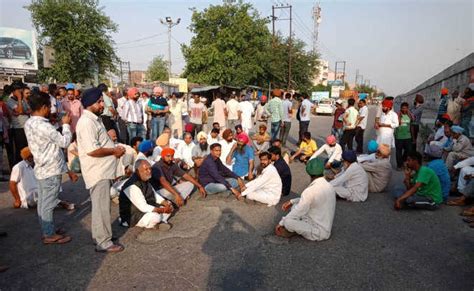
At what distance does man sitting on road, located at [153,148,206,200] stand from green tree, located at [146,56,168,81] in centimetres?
5919

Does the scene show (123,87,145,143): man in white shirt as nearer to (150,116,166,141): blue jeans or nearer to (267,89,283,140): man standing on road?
(150,116,166,141): blue jeans

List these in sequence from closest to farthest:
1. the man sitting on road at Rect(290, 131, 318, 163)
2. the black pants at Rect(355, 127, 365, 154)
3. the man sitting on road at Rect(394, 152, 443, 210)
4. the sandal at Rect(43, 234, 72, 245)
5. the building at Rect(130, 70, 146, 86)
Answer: the sandal at Rect(43, 234, 72, 245), the man sitting on road at Rect(394, 152, 443, 210), the man sitting on road at Rect(290, 131, 318, 163), the black pants at Rect(355, 127, 365, 154), the building at Rect(130, 70, 146, 86)

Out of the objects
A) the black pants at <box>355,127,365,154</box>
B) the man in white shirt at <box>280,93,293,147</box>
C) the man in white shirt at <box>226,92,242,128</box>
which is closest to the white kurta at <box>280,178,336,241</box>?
the black pants at <box>355,127,365,154</box>

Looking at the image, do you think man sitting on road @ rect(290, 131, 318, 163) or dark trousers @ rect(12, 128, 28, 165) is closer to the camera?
dark trousers @ rect(12, 128, 28, 165)

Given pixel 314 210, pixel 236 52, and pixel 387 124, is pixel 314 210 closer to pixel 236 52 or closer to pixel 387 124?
pixel 387 124

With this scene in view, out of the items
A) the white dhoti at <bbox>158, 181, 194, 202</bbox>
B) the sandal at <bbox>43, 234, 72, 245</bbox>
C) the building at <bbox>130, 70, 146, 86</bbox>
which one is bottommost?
the sandal at <bbox>43, 234, 72, 245</bbox>

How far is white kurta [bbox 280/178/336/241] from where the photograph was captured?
12.7ft

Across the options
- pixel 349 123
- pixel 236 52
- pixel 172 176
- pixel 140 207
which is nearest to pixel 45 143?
pixel 140 207

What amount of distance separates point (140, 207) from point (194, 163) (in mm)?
3099

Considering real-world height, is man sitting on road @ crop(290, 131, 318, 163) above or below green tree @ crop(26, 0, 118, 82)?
below

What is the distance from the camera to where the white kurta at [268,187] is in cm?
527

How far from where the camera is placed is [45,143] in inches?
137

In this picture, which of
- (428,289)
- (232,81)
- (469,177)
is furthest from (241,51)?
(428,289)

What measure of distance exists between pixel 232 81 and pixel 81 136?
32.4 m
